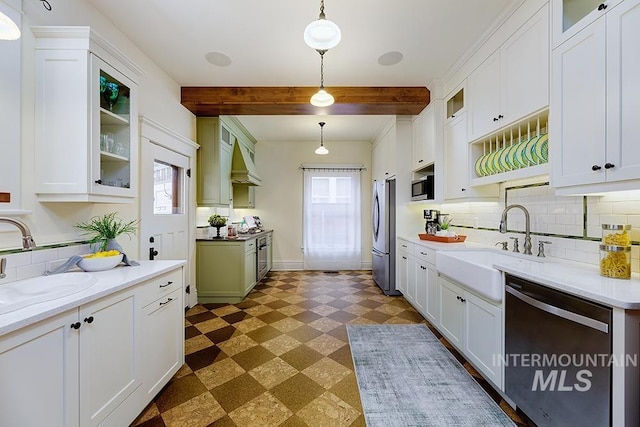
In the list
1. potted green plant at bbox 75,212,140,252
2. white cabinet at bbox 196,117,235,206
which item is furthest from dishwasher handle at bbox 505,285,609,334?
white cabinet at bbox 196,117,235,206

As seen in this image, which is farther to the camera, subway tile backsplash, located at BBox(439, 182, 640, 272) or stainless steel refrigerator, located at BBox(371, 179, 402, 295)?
stainless steel refrigerator, located at BBox(371, 179, 402, 295)

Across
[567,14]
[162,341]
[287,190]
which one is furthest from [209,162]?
[567,14]

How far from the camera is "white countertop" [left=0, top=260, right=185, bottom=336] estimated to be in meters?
1.00

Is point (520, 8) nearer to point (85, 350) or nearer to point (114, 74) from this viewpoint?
point (114, 74)

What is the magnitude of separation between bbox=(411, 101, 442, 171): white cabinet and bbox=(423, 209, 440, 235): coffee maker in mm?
644

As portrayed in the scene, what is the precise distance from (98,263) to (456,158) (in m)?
3.32

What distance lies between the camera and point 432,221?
3600mm

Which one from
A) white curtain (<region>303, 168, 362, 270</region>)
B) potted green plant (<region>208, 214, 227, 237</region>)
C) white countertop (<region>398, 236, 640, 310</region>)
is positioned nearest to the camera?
white countertop (<region>398, 236, 640, 310</region>)

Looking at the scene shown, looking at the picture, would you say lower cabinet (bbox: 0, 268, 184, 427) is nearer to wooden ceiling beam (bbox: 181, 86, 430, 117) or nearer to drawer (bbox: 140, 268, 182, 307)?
drawer (bbox: 140, 268, 182, 307)

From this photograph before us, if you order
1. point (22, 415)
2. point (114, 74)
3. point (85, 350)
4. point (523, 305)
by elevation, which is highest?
point (114, 74)

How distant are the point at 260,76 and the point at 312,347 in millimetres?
3018

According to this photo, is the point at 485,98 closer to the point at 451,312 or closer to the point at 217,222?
the point at 451,312

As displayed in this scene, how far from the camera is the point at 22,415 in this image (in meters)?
1.02

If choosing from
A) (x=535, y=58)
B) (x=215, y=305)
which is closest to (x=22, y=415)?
(x=215, y=305)
